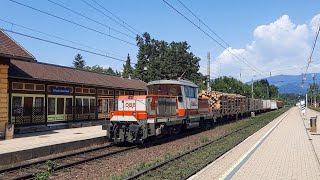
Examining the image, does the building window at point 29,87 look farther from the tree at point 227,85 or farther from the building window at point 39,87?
the tree at point 227,85

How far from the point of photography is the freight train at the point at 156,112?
17.5m

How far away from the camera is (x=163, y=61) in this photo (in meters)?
85.4

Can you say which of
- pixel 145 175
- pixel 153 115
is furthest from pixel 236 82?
pixel 145 175

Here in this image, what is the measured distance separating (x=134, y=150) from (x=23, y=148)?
4788mm

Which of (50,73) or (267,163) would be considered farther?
(50,73)

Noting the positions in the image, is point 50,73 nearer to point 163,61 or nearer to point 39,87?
point 39,87

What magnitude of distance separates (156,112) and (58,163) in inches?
243

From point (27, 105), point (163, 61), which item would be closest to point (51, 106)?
point (27, 105)

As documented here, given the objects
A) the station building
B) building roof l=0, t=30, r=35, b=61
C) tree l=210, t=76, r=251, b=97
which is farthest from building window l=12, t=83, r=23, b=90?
tree l=210, t=76, r=251, b=97

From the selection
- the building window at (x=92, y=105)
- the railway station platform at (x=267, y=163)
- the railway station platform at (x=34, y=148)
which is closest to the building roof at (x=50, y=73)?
the building window at (x=92, y=105)

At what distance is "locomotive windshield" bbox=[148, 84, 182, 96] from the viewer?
20.8m

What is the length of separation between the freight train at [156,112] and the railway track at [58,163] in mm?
923

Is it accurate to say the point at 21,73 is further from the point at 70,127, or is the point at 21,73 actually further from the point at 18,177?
the point at 18,177

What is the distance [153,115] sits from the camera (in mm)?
17906
